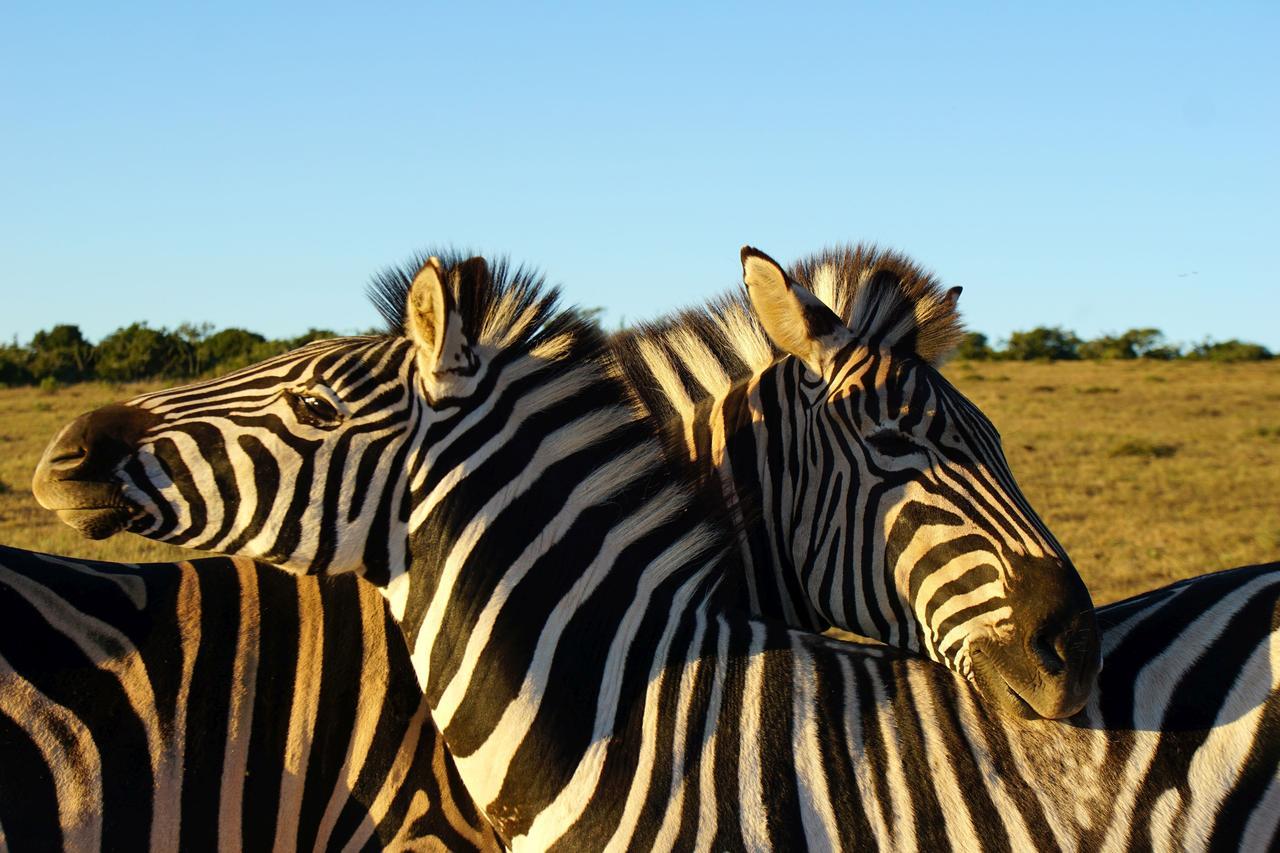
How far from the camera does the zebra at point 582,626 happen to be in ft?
7.97

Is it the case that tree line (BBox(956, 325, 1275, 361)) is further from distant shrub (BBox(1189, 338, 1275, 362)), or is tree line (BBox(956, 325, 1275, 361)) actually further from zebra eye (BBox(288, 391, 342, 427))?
zebra eye (BBox(288, 391, 342, 427))

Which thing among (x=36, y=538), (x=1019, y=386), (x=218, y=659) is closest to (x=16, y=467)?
(x=36, y=538)

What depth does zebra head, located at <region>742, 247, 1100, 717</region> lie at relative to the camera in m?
2.70

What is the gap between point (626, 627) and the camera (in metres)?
2.68

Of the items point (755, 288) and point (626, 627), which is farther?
point (755, 288)

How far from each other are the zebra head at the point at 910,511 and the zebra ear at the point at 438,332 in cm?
100

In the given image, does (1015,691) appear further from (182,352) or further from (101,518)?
(182,352)

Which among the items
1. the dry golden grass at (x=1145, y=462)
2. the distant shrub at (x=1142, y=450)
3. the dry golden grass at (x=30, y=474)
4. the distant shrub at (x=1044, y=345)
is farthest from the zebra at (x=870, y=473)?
the distant shrub at (x=1044, y=345)

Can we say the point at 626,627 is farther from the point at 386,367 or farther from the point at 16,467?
the point at 16,467

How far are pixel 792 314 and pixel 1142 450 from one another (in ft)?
49.4

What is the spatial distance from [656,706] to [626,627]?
205mm

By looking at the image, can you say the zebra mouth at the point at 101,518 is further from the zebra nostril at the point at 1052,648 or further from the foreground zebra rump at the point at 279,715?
the zebra nostril at the point at 1052,648

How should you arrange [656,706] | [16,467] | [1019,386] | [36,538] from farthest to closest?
[1019,386], [16,467], [36,538], [656,706]

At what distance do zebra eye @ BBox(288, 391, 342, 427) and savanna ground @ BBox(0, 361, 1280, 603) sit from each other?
6579 mm
